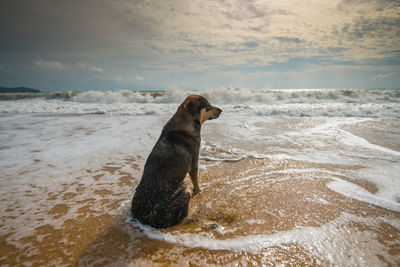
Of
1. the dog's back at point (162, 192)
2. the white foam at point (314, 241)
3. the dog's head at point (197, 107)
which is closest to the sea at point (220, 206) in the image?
the white foam at point (314, 241)

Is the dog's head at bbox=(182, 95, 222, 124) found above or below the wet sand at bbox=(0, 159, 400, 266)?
above

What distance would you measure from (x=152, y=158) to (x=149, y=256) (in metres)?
1.09

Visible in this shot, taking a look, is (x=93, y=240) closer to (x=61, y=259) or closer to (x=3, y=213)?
(x=61, y=259)

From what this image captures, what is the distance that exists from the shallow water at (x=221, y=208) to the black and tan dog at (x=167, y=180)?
0.18 metres

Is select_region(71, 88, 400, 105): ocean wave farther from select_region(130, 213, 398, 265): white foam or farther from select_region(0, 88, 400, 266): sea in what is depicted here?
select_region(130, 213, 398, 265): white foam

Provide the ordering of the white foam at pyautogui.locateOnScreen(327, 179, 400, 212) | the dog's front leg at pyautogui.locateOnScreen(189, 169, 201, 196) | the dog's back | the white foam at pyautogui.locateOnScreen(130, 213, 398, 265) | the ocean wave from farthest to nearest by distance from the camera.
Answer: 1. the ocean wave
2. the dog's front leg at pyautogui.locateOnScreen(189, 169, 201, 196)
3. the white foam at pyautogui.locateOnScreen(327, 179, 400, 212)
4. the dog's back
5. the white foam at pyautogui.locateOnScreen(130, 213, 398, 265)

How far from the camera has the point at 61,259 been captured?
81.4 inches

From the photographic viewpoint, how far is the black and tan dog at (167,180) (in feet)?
7.75

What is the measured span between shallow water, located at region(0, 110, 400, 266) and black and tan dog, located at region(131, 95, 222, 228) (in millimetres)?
185

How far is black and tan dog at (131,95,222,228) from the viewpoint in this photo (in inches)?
93.0

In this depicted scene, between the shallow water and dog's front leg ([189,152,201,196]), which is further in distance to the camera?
dog's front leg ([189,152,201,196])

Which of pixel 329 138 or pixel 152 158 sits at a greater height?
pixel 152 158

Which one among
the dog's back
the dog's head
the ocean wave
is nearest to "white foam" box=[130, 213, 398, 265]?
the dog's back

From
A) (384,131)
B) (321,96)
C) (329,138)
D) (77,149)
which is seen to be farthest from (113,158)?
(321,96)
